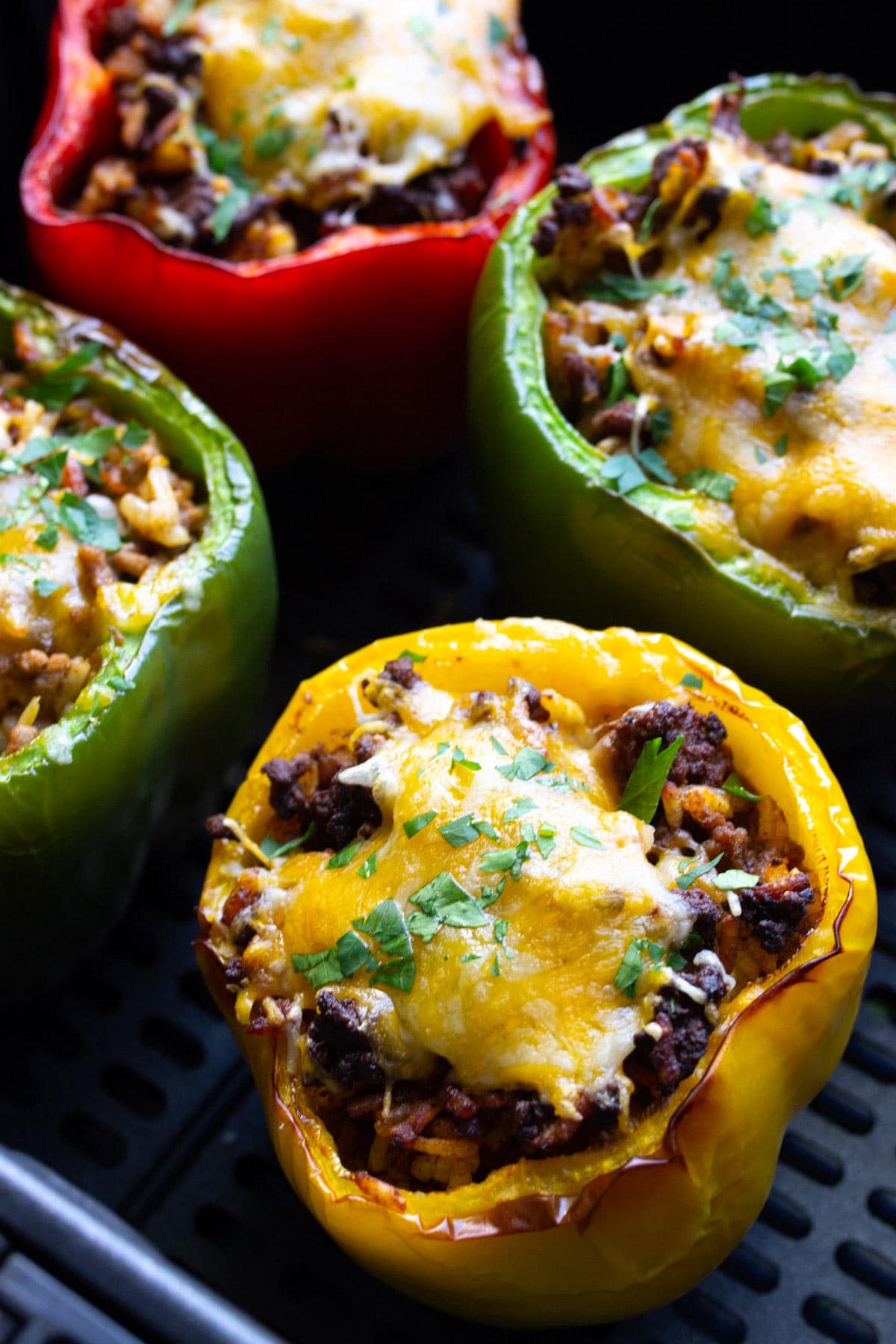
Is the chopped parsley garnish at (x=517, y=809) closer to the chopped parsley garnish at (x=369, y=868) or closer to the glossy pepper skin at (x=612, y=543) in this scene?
the chopped parsley garnish at (x=369, y=868)

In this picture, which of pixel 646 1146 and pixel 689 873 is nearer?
pixel 646 1146

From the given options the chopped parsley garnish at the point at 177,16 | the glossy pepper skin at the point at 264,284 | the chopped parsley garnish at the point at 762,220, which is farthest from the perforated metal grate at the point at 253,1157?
the chopped parsley garnish at the point at 177,16

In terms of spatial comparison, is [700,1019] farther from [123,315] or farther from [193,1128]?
[123,315]

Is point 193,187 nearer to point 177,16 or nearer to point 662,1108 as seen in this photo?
point 177,16

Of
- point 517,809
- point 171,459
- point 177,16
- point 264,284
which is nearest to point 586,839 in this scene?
point 517,809

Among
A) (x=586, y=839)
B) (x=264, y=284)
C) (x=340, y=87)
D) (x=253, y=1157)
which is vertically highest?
(x=340, y=87)

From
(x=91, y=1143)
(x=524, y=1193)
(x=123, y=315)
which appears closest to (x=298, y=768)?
(x=524, y=1193)
